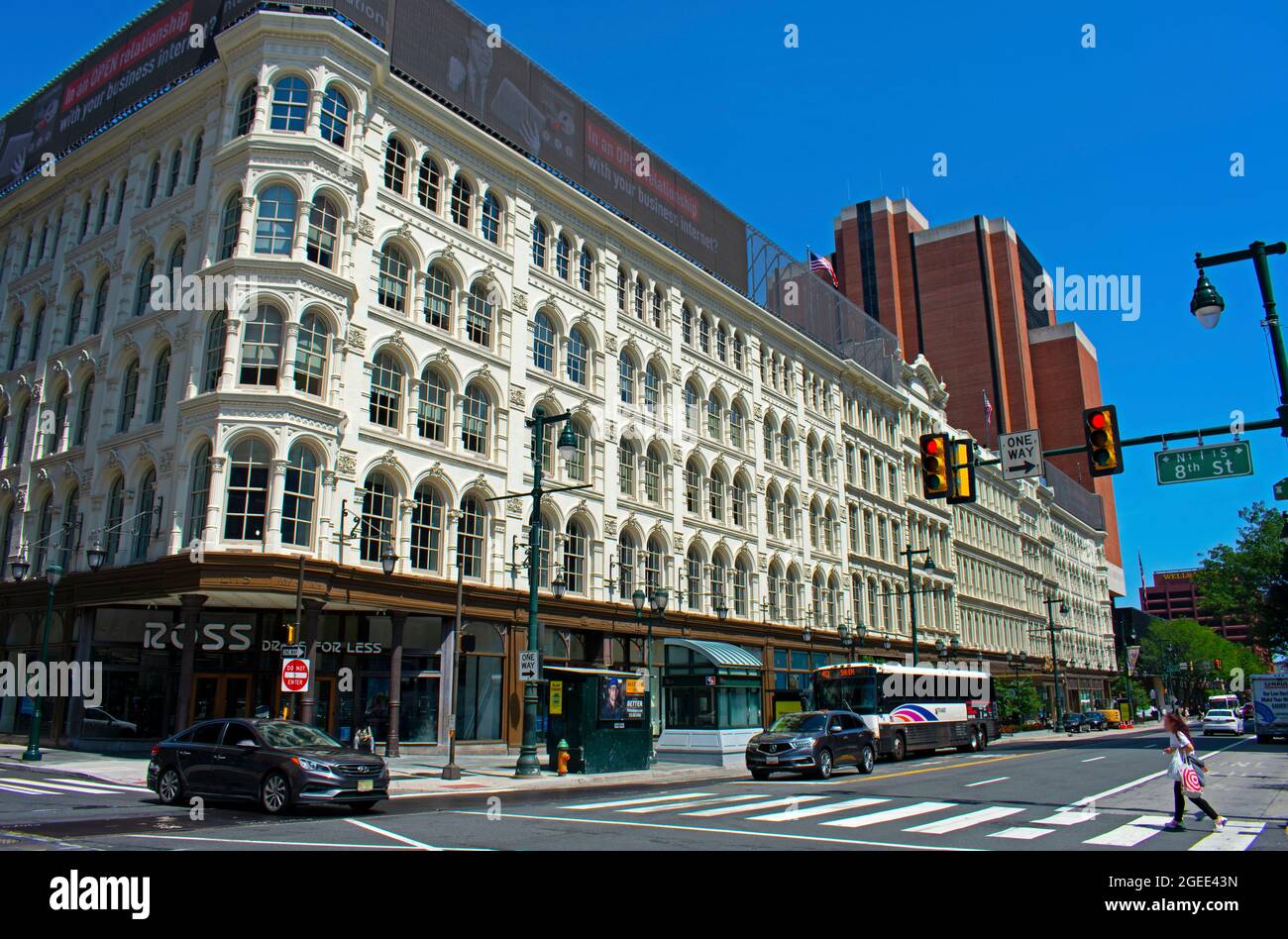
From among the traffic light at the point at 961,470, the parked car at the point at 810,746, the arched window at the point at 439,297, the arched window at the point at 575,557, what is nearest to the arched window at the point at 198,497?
the arched window at the point at 439,297

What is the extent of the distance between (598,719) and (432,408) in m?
13.3

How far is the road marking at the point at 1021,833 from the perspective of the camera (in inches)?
459

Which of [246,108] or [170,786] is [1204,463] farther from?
[246,108]

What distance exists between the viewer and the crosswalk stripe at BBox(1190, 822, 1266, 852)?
35.2 ft

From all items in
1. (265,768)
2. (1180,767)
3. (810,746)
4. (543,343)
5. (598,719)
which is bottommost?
(810,746)

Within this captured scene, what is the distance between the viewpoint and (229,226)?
95.8 feet

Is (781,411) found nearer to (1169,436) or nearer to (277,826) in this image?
(1169,436)

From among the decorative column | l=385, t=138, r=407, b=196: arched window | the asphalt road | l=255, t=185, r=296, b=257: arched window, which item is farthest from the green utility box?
l=385, t=138, r=407, b=196: arched window

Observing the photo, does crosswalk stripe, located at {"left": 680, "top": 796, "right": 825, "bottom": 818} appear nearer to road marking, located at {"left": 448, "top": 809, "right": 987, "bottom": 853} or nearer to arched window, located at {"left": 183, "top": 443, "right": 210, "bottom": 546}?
road marking, located at {"left": 448, "top": 809, "right": 987, "bottom": 853}

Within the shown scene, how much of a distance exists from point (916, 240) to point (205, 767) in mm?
126250

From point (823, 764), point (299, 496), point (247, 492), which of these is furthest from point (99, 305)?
point (823, 764)
